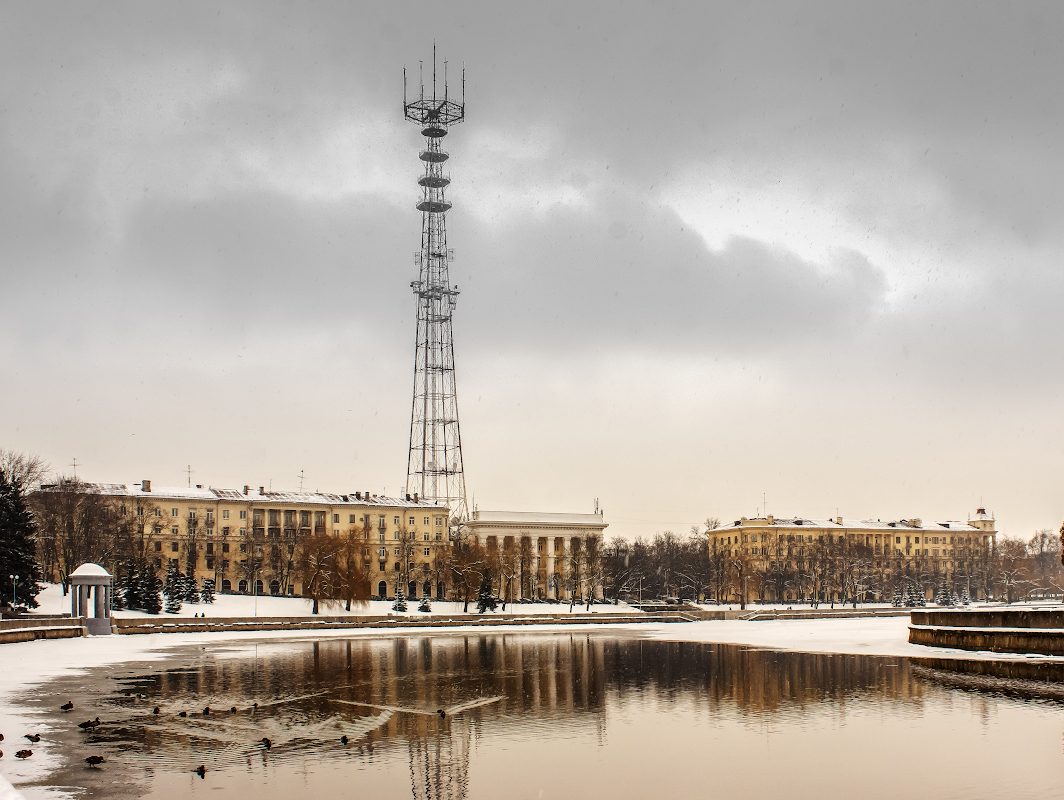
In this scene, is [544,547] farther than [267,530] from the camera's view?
Yes

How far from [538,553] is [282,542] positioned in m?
36.0

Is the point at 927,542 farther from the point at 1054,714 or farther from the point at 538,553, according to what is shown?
the point at 1054,714

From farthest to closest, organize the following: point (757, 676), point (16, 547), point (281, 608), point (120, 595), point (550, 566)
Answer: point (550, 566) < point (281, 608) < point (120, 595) < point (16, 547) < point (757, 676)

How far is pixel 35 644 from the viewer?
50125 millimetres

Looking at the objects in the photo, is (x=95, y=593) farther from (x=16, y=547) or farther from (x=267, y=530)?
(x=267, y=530)

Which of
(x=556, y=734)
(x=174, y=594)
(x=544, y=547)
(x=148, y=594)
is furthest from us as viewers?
(x=544, y=547)

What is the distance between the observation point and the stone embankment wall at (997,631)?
39.9 m

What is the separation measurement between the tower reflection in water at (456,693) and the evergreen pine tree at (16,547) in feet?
78.3

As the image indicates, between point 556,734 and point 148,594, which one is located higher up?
point 556,734

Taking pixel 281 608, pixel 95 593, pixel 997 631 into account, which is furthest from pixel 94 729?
pixel 281 608

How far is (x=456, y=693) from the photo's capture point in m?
29.9

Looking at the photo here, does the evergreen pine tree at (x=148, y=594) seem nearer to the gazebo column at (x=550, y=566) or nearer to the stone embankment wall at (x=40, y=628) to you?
the stone embankment wall at (x=40, y=628)

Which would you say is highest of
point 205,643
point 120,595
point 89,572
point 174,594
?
point 89,572

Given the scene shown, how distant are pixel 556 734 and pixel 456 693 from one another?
24.7 ft
